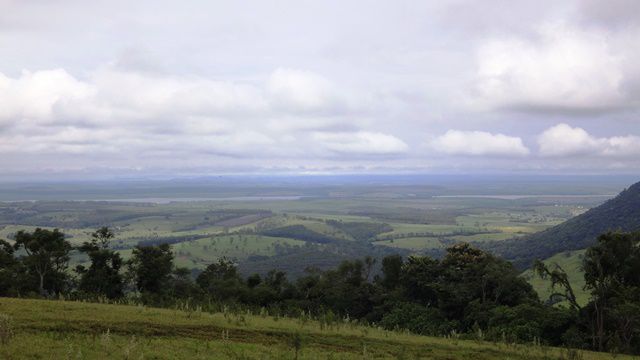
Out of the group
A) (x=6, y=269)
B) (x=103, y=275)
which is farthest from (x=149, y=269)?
(x=6, y=269)

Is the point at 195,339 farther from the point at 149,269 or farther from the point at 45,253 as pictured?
the point at 45,253

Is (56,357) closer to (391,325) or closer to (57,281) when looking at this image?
(391,325)

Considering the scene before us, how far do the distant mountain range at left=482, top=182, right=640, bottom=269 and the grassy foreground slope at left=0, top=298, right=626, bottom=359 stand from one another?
12341cm

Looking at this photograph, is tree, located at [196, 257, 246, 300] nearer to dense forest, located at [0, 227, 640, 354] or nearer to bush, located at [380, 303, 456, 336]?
dense forest, located at [0, 227, 640, 354]

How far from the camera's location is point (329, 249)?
195500 millimetres

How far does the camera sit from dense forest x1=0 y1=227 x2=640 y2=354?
41.8 m

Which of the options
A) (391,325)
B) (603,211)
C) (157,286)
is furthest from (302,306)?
(603,211)

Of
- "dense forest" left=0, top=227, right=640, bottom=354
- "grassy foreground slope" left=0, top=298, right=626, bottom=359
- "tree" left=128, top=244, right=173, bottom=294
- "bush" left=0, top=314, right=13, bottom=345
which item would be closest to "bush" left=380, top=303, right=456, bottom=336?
"dense forest" left=0, top=227, right=640, bottom=354

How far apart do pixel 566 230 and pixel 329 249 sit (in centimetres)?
8256

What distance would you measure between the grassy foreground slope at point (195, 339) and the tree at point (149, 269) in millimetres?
29142

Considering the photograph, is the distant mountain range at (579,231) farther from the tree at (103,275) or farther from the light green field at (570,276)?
the tree at (103,275)

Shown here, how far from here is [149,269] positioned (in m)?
57.1

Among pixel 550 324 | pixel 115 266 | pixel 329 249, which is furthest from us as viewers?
pixel 329 249

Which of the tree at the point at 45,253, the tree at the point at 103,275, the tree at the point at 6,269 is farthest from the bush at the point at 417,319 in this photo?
the tree at the point at 6,269
